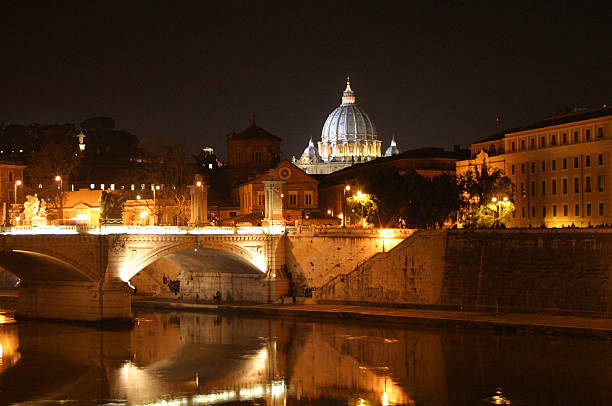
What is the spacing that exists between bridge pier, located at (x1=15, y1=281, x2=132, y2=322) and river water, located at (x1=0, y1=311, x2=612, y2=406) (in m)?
1.37

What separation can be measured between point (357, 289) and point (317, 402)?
22977 mm

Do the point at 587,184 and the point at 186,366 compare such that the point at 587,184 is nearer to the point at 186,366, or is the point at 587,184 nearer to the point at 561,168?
the point at 561,168

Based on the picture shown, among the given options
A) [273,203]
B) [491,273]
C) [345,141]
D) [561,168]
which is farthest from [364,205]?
[345,141]

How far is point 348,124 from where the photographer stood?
172 m

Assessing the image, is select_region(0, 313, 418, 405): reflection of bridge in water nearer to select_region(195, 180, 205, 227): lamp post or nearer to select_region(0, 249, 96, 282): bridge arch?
select_region(0, 249, 96, 282): bridge arch

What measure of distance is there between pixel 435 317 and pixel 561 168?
2421 centimetres

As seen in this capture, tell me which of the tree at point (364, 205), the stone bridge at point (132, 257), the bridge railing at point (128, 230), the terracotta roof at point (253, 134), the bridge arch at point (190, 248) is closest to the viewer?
the bridge railing at point (128, 230)


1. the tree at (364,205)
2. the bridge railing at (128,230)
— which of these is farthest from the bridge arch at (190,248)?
the tree at (364,205)

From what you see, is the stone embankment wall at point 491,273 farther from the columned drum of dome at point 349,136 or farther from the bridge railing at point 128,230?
the columned drum of dome at point 349,136

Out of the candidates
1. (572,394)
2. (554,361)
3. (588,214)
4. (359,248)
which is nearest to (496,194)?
(588,214)

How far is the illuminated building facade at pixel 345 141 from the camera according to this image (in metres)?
167

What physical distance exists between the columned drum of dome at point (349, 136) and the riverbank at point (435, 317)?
107305 millimetres

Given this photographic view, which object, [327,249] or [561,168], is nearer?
[327,249]

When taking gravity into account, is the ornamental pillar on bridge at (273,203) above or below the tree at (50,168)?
below
